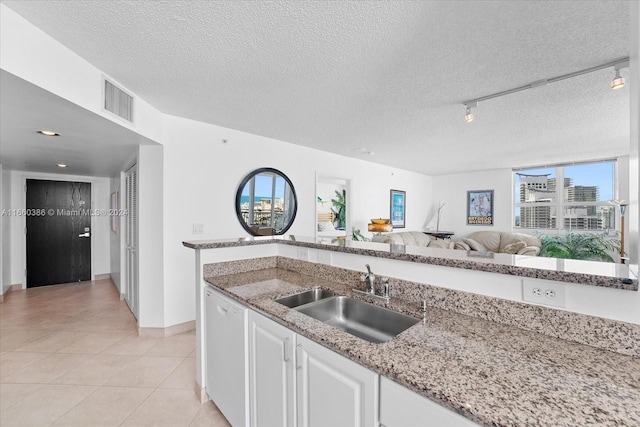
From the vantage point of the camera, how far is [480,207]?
6.41 m

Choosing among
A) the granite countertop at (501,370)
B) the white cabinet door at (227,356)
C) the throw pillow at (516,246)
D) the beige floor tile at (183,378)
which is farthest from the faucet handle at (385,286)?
the throw pillow at (516,246)

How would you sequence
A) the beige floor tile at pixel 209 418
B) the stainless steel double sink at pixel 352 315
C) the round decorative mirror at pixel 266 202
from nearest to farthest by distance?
the stainless steel double sink at pixel 352 315 < the beige floor tile at pixel 209 418 < the round decorative mirror at pixel 266 202

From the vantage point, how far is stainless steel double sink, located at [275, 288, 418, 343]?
49.4 inches

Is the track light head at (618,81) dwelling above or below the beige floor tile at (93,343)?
above

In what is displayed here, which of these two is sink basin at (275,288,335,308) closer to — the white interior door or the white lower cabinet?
the white lower cabinet

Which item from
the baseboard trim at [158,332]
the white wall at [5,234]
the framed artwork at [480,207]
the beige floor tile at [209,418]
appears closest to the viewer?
the beige floor tile at [209,418]

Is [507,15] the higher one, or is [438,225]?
[507,15]

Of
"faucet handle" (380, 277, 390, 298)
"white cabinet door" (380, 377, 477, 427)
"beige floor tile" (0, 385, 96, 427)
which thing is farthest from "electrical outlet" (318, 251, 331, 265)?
"beige floor tile" (0, 385, 96, 427)

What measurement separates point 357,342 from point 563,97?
2.88 m

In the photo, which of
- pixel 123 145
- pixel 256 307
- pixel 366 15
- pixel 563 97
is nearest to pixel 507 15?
pixel 366 15

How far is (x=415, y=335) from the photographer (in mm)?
963

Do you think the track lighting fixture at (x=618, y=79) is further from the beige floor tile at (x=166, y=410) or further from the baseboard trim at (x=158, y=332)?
the baseboard trim at (x=158, y=332)

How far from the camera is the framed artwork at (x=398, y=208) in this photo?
5.87m

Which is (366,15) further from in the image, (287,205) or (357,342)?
(287,205)
